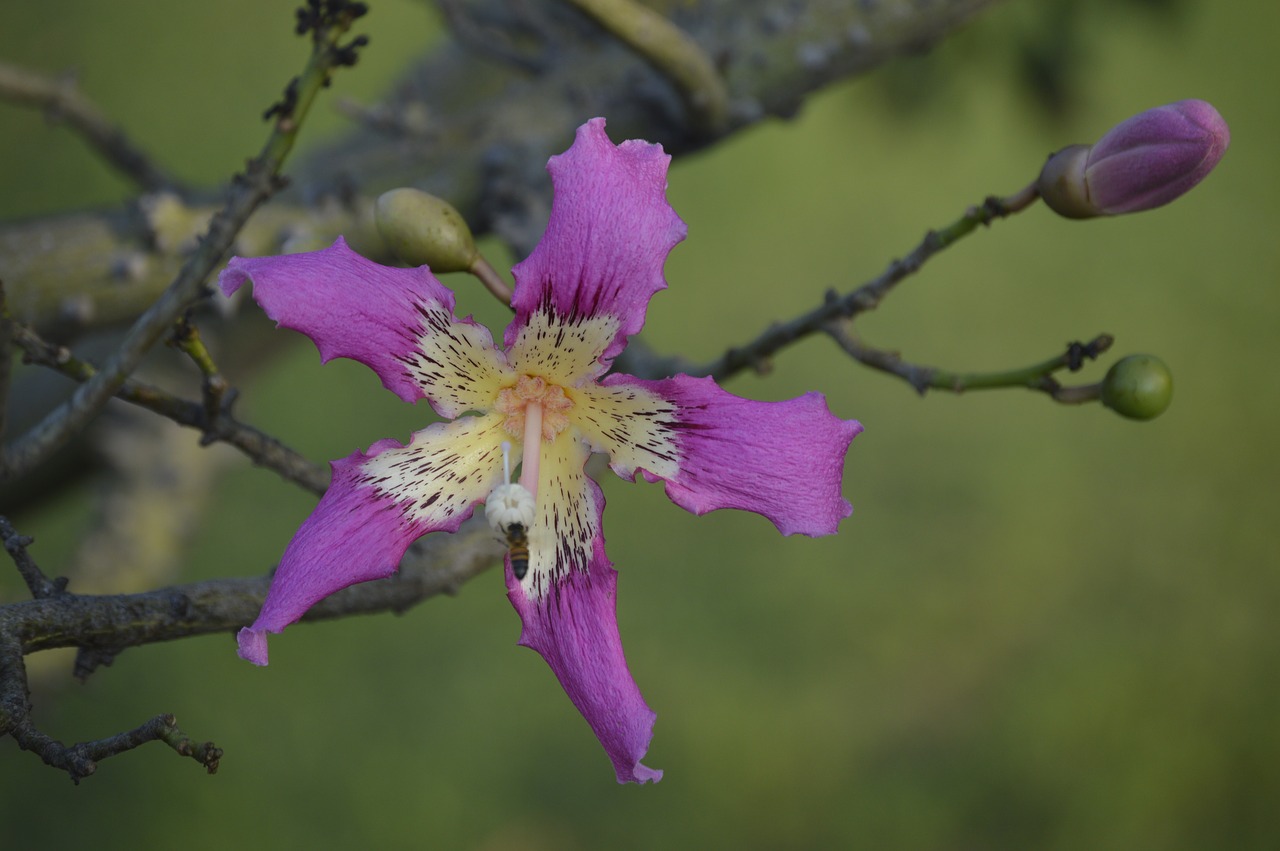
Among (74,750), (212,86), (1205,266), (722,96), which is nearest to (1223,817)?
(1205,266)

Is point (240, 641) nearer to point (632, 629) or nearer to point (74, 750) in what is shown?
point (74, 750)

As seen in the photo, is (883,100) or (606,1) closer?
(606,1)

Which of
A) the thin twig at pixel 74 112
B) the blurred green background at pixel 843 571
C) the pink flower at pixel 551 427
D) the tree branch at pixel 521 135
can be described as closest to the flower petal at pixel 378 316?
the pink flower at pixel 551 427

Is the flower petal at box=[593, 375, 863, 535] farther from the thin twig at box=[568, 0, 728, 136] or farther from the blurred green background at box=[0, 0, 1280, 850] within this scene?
the blurred green background at box=[0, 0, 1280, 850]

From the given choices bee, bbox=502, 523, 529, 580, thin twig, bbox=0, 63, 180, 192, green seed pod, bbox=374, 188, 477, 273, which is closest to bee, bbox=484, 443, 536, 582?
bee, bbox=502, 523, 529, 580

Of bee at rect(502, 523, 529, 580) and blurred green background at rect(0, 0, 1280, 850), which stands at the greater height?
blurred green background at rect(0, 0, 1280, 850)

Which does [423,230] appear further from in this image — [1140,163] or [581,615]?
[1140,163]
